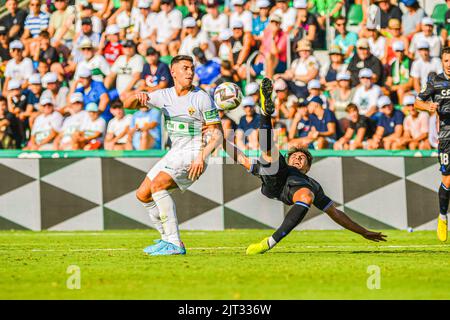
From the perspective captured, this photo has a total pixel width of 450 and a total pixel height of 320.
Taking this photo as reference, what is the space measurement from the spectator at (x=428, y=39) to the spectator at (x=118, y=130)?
6077mm

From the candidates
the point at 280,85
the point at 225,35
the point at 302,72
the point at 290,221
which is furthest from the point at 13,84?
the point at 290,221

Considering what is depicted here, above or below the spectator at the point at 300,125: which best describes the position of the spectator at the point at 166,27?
above

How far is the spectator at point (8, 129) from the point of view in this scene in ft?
66.8

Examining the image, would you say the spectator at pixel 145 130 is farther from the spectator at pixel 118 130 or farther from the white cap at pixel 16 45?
the white cap at pixel 16 45

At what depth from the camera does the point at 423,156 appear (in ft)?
60.2

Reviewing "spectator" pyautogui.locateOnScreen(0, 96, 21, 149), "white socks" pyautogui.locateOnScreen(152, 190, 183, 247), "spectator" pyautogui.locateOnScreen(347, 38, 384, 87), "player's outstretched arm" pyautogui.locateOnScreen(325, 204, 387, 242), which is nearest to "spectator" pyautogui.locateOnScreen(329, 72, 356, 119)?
"spectator" pyautogui.locateOnScreen(347, 38, 384, 87)

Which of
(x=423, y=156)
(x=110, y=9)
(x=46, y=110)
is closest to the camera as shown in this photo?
(x=423, y=156)

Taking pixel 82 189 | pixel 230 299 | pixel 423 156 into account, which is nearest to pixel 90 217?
pixel 82 189

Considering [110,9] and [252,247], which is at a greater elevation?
[110,9]

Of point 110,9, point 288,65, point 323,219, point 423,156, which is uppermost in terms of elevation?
point 110,9

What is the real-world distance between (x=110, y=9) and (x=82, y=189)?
6426mm

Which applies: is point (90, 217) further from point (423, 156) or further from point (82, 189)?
point (423, 156)

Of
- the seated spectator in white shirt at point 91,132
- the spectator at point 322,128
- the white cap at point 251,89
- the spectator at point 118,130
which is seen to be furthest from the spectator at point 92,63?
the spectator at point 322,128

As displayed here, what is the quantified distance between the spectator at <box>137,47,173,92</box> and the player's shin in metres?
9.20
